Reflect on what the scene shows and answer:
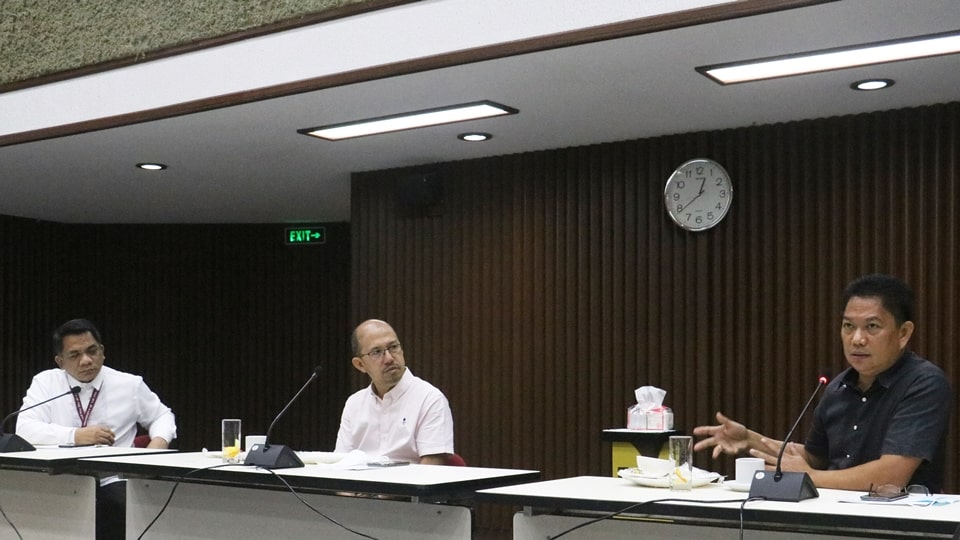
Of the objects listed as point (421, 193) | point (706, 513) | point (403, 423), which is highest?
point (421, 193)

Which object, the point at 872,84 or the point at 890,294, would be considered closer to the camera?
the point at 890,294

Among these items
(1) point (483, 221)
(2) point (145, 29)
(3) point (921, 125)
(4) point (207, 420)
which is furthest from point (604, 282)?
(4) point (207, 420)

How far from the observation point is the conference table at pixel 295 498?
11.2 feet

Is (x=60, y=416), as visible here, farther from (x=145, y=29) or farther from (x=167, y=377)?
(x=167, y=377)

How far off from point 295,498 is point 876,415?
6.42 ft

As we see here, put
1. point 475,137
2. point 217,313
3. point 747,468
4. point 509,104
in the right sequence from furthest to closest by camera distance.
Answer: point 217,313 → point 475,137 → point 509,104 → point 747,468

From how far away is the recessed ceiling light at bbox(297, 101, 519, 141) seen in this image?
551 cm

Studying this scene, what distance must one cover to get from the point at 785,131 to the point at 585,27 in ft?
6.40

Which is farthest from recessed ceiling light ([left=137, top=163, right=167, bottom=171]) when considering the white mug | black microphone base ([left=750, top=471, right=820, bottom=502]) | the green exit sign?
black microphone base ([left=750, top=471, right=820, bottom=502])

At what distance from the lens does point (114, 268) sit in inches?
385

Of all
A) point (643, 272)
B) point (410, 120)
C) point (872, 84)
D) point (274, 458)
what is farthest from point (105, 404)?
point (872, 84)

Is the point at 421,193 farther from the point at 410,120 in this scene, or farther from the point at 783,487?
the point at 783,487

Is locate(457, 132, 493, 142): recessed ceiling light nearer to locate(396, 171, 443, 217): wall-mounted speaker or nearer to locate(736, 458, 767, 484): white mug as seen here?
locate(396, 171, 443, 217): wall-mounted speaker

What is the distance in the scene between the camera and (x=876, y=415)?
3.37m
